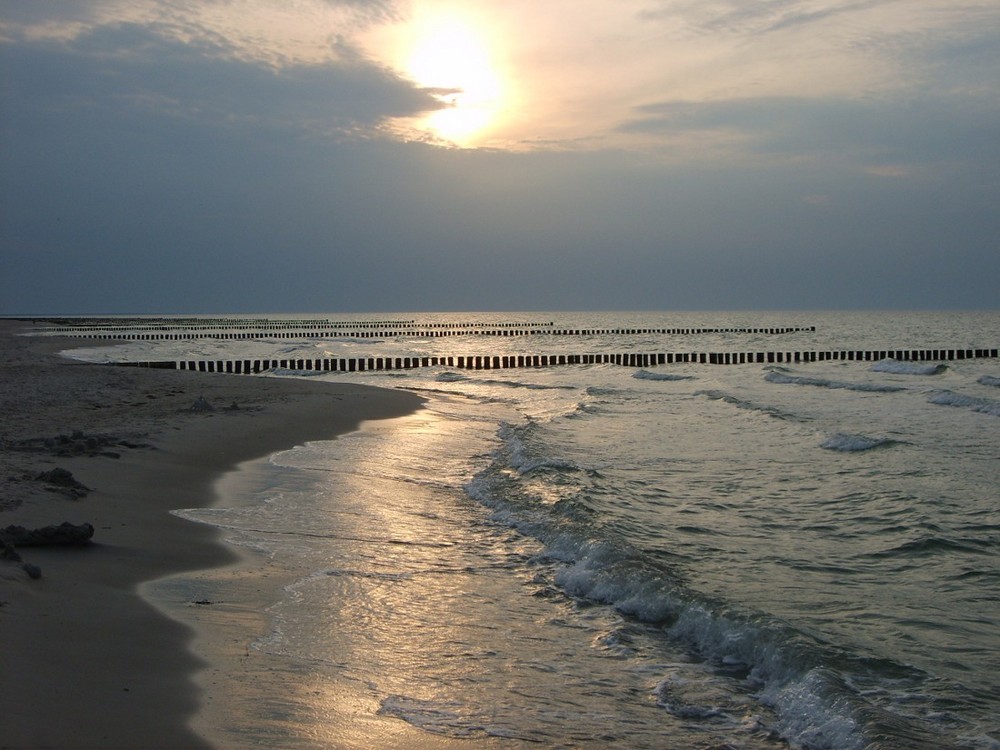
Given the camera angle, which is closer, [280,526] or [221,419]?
[280,526]

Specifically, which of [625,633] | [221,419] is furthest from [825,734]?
[221,419]

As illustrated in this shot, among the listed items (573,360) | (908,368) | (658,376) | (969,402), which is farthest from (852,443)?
(573,360)

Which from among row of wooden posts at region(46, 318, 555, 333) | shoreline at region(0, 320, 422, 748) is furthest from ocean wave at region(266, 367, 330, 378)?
row of wooden posts at region(46, 318, 555, 333)

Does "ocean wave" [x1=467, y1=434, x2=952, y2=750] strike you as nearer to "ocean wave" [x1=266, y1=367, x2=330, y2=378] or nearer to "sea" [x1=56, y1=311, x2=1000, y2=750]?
"sea" [x1=56, y1=311, x2=1000, y2=750]

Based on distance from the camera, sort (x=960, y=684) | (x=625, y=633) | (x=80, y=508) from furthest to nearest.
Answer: (x=80, y=508) → (x=625, y=633) → (x=960, y=684)

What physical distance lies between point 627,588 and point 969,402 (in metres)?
21.7

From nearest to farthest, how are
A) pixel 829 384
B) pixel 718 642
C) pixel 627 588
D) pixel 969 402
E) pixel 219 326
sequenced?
pixel 718 642 → pixel 627 588 → pixel 969 402 → pixel 829 384 → pixel 219 326

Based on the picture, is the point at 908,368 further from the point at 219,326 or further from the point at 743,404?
the point at 219,326

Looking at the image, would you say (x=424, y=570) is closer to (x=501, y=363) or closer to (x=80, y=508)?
(x=80, y=508)

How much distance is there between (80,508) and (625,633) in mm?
5825

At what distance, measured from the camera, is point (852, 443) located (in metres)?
17.0

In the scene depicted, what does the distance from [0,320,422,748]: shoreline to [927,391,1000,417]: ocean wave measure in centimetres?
1640

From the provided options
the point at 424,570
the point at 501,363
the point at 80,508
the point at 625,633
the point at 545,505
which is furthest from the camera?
the point at 501,363

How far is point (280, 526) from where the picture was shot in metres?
9.69
